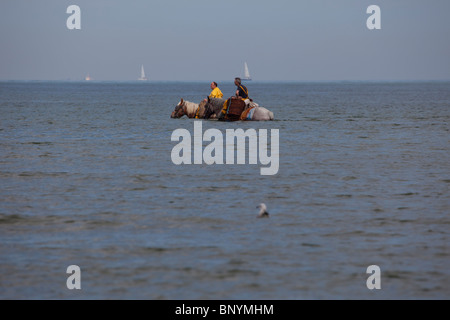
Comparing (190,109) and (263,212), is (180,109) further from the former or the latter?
(263,212)

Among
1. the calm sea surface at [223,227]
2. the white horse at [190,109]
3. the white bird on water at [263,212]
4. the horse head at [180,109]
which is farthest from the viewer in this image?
the horse head at [180,109]

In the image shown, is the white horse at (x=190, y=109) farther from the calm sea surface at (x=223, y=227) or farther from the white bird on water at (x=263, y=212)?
the white bird on water at (x=263, y=212)

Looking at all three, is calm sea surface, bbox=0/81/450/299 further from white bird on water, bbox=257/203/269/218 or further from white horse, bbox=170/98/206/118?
white horse, bbox=170/98/206/118

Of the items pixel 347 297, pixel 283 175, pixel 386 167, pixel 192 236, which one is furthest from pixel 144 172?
pixel 347 297

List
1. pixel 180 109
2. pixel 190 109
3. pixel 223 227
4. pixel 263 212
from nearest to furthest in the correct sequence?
pixel 223 227 → pixel 263 212 → pixel 190 109 → pixel 180 109

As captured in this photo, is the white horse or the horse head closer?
the white horse

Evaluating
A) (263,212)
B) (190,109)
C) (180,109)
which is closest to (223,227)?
(263,212)

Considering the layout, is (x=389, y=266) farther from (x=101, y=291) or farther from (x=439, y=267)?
(x=101, y=291)

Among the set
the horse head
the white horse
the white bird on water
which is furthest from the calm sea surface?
the horse head

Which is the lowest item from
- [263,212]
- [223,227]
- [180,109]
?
[223,227]

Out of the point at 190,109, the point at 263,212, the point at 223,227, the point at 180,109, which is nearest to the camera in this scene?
the point at 223,227

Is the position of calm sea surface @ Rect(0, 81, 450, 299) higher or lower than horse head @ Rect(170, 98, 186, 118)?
lower

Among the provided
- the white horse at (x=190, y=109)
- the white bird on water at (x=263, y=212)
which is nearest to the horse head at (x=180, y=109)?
the white horse at (x=190, y=109)

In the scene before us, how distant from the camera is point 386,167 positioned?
19156 mm
